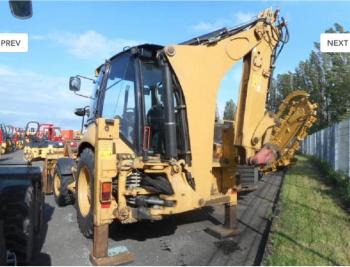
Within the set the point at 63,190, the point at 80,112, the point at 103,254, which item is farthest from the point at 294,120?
the point at 63,190

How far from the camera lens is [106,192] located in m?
5.51

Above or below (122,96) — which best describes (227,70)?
above

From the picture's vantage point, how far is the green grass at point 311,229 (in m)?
5.18

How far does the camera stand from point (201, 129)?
20.0 ft

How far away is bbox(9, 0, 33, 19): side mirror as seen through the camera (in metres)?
3.16

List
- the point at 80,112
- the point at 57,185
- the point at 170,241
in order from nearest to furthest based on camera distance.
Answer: the point at 170,241, the point at 80,112, the point at 57,185

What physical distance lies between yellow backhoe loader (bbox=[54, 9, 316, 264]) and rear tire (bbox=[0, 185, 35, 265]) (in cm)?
101

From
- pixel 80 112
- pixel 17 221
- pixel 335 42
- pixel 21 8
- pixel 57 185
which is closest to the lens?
pixel 21 8

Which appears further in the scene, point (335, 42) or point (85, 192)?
point (85, 192)

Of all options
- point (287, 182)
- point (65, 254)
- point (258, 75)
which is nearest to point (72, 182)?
point (65, 254)

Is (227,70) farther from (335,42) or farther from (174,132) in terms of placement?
(335,42)

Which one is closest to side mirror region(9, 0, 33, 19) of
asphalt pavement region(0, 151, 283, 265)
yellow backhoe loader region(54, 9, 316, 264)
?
yellow backhoe loader region(54, 9, 316, 264)

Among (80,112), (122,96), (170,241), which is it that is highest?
(122,96)

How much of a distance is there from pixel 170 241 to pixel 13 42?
12.3 ft
